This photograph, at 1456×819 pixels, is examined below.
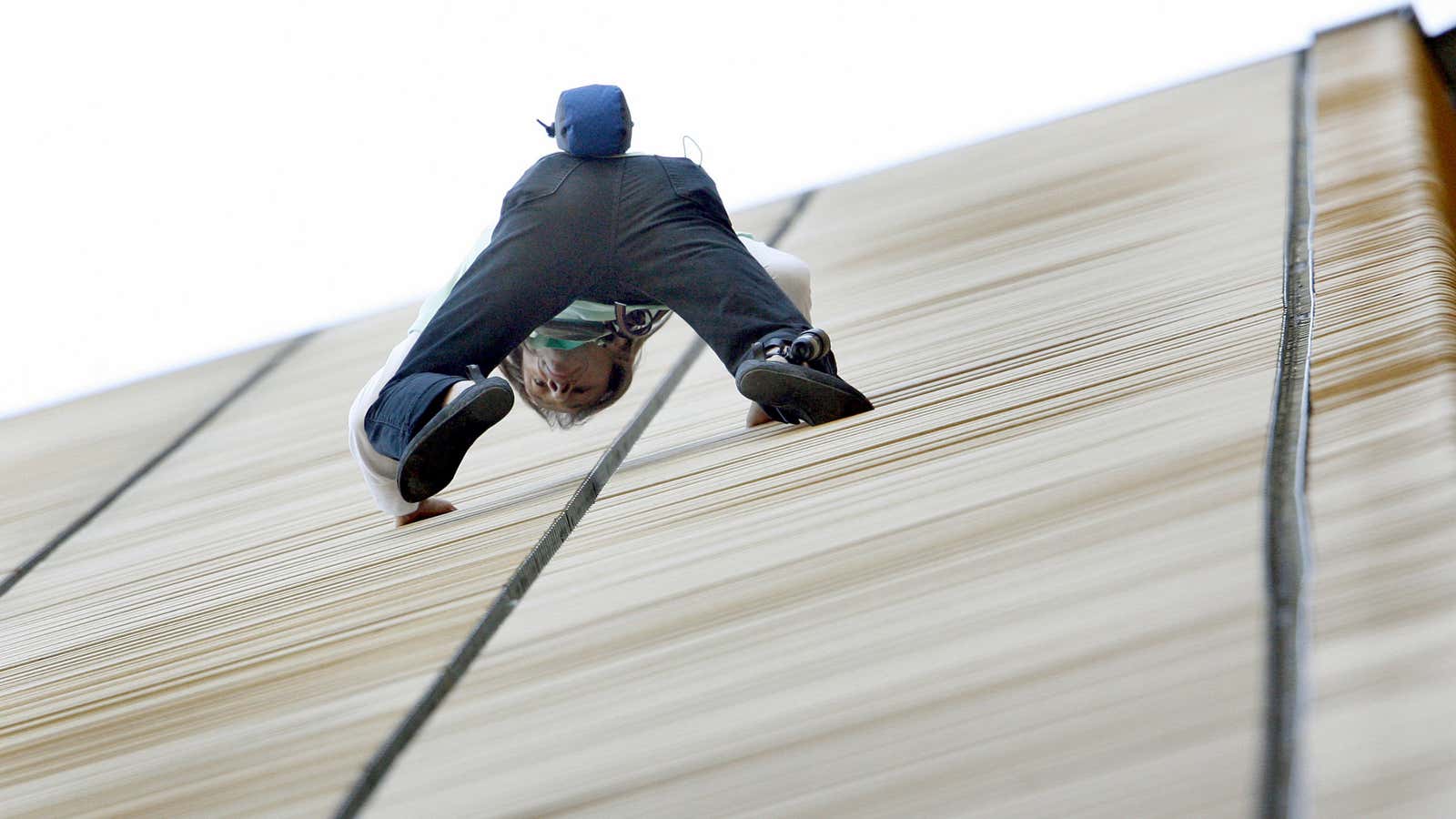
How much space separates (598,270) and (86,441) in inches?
52.3

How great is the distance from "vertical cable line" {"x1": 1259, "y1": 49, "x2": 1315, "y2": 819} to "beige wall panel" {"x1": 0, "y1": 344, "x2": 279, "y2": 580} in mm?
1275

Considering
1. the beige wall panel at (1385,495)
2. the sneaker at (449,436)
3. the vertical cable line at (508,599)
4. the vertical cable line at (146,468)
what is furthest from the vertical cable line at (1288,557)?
the vertical cable line at (146,468)

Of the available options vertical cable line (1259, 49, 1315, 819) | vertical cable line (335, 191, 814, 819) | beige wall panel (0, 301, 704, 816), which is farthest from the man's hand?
vertical cable line (1259, 49, 1315, 819)

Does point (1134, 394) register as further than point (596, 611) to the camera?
Yes

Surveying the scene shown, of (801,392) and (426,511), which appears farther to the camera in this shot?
(426,511)

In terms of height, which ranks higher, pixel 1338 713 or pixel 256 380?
pixel 1338 713

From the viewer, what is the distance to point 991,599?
33.7 inches

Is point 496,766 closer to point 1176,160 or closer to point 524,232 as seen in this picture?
point 524,232

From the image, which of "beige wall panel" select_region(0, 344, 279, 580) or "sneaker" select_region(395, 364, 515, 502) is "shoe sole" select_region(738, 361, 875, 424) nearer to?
"sneaker" select_region(395, 364, 515, 502)

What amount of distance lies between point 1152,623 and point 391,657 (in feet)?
1.60

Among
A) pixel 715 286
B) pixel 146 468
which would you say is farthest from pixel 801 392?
pixel 146 468

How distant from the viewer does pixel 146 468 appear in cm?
205

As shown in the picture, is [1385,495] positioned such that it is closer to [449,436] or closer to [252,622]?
[449,436]

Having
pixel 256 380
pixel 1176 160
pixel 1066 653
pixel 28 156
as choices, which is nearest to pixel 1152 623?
pixel 1066 653
